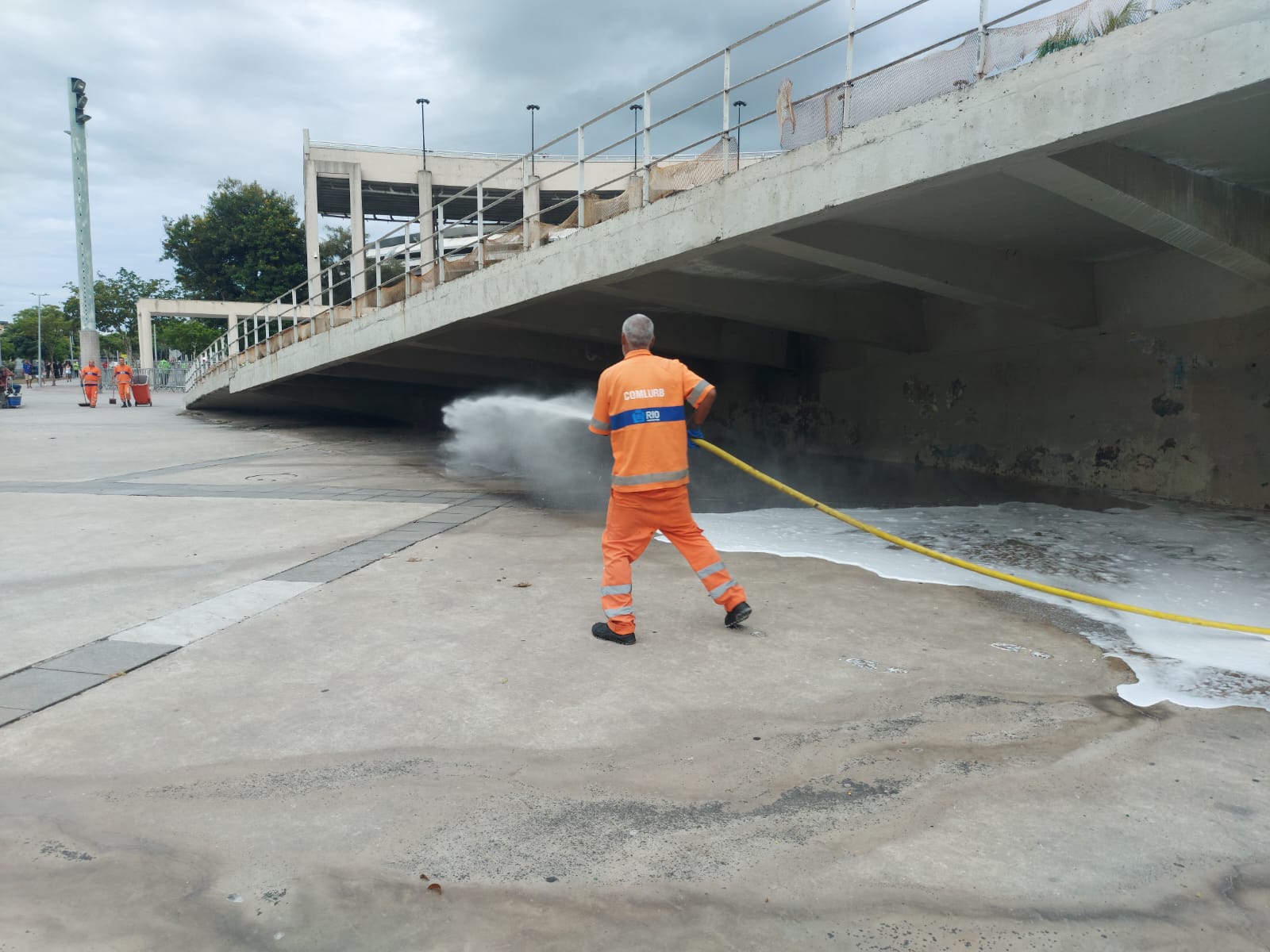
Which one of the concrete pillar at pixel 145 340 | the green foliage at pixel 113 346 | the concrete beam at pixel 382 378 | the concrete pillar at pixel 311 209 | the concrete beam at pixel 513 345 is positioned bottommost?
the concrete beam at pixel 382 378

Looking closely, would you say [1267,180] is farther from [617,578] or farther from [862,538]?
[617,578]

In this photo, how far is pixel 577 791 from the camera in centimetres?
296

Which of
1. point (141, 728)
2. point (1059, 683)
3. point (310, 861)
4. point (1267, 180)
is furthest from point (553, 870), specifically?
point (1267, 180)

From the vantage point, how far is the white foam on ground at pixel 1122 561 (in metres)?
4.22

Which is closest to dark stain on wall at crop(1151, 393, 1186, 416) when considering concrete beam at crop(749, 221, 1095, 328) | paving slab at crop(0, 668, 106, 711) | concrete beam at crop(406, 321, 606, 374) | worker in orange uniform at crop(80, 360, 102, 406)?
concrete beam at crop(749, 221, 1095, 328)

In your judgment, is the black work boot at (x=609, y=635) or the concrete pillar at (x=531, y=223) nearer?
the black work boot at (x=609, y=635)

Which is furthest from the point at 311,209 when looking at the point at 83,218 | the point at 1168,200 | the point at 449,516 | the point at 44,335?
the point at 44,335

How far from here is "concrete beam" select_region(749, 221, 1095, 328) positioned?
26.2 feet

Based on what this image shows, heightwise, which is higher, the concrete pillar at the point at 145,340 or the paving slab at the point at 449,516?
the concrete pillar at the point at 145,340

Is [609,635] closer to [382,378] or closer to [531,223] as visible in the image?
[531,223]

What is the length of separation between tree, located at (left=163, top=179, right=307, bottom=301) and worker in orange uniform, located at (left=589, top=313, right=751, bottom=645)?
50.4 m

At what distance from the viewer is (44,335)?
80.9m

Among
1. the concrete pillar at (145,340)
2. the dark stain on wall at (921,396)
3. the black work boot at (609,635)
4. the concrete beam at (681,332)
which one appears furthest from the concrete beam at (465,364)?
the concrete pillar at (145,340)

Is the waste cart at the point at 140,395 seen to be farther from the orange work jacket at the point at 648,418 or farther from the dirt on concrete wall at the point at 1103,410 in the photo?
the orange work jacket at the point at 648,418
